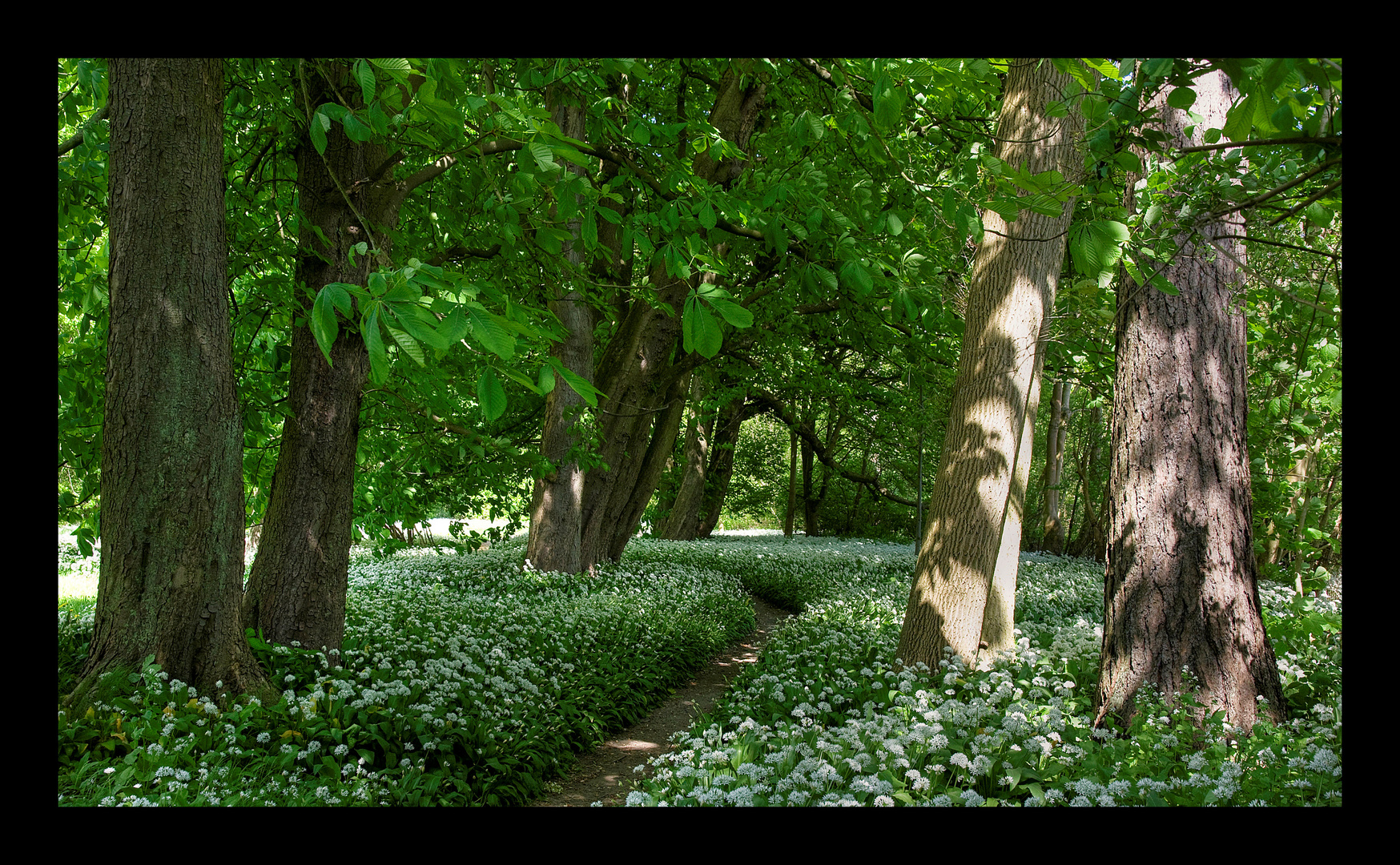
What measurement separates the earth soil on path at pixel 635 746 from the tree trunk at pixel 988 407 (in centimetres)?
216

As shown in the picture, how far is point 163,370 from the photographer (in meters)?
4.30

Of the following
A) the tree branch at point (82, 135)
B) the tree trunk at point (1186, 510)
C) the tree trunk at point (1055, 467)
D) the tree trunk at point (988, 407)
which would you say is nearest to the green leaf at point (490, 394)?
the tree trunk at point (1186, 510)

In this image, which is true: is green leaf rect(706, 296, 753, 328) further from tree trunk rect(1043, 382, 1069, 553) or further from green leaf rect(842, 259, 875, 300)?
tree trunk rect(1043, 382, 1069, 553)

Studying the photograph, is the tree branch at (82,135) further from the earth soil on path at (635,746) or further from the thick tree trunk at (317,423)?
the earth soil on path at (635,746)

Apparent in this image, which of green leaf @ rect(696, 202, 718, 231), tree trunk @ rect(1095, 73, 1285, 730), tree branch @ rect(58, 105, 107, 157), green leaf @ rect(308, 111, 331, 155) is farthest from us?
tree branch @ rect(58, 105, 107, 157)

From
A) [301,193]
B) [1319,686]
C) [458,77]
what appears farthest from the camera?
[301,193]

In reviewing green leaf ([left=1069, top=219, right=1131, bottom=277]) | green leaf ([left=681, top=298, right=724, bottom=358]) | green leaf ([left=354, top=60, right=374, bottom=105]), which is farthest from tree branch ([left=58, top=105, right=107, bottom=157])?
green leaf ([left=1069, top=219, right=1131, bottom=277])

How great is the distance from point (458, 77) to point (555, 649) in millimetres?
5768

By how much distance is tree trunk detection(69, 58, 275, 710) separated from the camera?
14.0 feet

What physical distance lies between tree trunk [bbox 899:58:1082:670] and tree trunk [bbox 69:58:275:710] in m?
5.13
